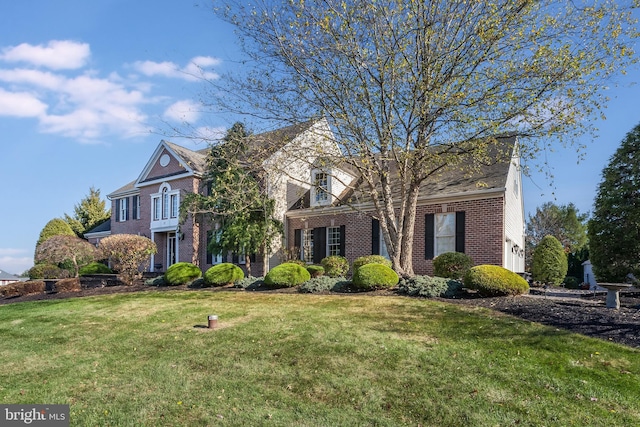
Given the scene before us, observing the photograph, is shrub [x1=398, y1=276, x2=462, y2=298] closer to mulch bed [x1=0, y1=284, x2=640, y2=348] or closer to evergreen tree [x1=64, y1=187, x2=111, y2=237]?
mulch bed [x1=0, y1=284, x2=640, y2=348]

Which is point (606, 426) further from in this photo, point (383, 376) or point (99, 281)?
point (99, 281)

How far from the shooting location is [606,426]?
13.6 feet

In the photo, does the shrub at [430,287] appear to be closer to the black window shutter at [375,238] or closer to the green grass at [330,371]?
the green grass at [330,371]

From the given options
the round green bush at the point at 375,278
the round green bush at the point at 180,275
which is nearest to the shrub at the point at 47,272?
the round green bush at the point at 180,275

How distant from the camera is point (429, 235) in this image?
15.4 meters

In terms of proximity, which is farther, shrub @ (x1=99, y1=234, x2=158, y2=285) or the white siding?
shrub @ (x1=99, y1=234, x2=158, y2=285)

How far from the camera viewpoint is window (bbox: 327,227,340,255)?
18.1 m

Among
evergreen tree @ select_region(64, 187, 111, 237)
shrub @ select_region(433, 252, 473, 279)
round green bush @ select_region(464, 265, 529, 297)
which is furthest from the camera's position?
evergreen tree @ select_region(64, 187, 111, 237)

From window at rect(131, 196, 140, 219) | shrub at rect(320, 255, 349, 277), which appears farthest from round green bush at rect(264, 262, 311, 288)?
window at rect(131, 196, 140, 219)

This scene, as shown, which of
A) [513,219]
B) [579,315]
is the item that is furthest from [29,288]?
[513,219]

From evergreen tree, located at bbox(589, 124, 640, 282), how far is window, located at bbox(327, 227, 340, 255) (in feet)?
30.4

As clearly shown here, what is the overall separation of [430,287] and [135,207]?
2194 cm

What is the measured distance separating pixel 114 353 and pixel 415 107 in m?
8.79

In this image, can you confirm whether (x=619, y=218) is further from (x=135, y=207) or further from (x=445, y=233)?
(x=135, y=207)
